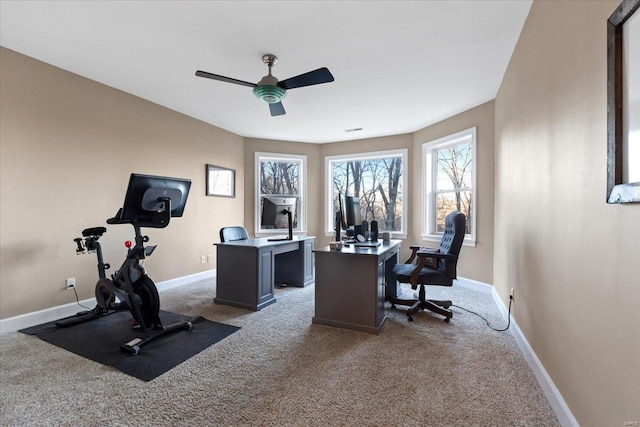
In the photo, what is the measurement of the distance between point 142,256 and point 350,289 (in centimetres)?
198

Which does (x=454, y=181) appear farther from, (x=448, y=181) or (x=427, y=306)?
(x=427, y=306)

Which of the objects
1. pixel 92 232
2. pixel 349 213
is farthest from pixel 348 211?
pixel 92 232

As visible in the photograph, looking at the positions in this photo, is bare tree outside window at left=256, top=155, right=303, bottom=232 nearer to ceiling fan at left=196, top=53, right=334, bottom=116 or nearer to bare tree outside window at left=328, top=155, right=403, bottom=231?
bare tree outside window at left=328, top=155, right=403, bottom=231

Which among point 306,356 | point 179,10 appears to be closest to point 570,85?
point 306,356

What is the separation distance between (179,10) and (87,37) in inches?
40.9

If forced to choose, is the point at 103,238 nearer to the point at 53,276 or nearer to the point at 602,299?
the point at 53,276

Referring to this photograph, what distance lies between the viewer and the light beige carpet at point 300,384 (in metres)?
1.55

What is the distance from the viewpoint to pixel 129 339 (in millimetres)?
2492

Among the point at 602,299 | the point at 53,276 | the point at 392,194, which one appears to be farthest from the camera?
the point at 392,194

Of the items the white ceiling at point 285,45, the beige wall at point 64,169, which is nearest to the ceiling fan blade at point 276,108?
the white ceiling at point 285,45

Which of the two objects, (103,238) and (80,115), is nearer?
(80,115)

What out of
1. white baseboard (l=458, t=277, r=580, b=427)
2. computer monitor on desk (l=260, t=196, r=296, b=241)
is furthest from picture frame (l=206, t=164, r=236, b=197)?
white baseboard (l=458, t=277, r=580, b=427)

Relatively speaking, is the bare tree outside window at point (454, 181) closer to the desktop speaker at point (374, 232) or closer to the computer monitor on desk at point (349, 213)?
the desktop speaker at point (374, 232)

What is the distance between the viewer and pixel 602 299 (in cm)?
117
